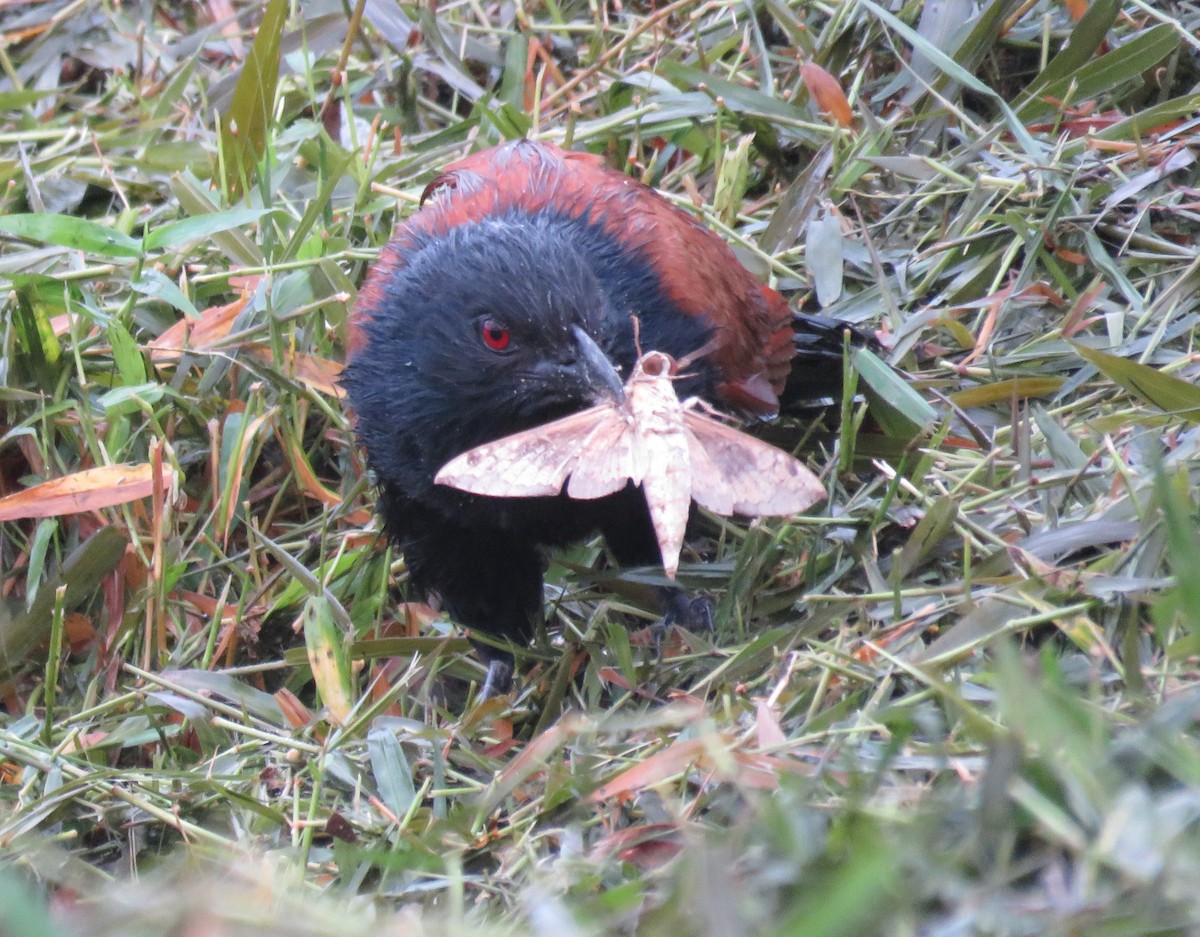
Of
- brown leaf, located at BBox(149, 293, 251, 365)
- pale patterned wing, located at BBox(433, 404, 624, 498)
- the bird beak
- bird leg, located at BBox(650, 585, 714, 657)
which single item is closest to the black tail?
bird leg, located at BBox(650, 585, 714, 657)

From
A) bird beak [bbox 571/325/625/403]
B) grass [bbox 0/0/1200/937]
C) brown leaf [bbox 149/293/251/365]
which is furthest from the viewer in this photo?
brown leaf [bbox 149/293/251/365]

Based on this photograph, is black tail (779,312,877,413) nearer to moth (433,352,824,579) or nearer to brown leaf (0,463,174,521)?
moth (433,352,824,579)

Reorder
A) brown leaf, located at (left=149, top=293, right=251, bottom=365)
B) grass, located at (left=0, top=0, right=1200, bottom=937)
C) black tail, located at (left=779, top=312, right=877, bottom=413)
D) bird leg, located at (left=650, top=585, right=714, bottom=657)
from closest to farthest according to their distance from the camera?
grass, located at (left=0, top=0, right=1200, bottom=937) < bird leg, located at (left=650, top=585, right=714, bottom=657) < black tail, located at (left=779, top=312, right=877, bottom=413) < brown leaf, located at (left=149, top=293, right=251, bottom=365)

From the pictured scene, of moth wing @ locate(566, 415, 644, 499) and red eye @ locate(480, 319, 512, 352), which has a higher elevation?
moth wing @ locate(566, 415, 644, 499)

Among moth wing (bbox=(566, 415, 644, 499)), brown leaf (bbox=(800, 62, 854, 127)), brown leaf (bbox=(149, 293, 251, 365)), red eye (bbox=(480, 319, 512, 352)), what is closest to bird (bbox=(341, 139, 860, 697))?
red eye (bbox=(480, 319, 512, 352))

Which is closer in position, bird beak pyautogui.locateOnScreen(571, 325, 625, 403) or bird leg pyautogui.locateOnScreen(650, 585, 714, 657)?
bird beak pyautogui.locateOnScreen(571, 325, 625, 403)

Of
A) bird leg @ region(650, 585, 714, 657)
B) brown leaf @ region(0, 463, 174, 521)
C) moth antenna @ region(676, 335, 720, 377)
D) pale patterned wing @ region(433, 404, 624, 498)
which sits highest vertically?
pale patterned wing @ region(433, 404, 624, 498)

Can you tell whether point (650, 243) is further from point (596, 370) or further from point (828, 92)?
point (828, 92)

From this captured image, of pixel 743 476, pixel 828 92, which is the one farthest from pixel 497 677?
pixel 828 92
